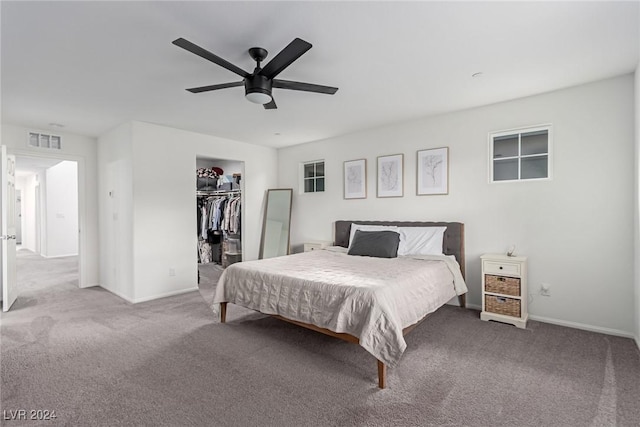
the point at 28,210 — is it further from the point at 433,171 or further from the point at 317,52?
the point at 433,171

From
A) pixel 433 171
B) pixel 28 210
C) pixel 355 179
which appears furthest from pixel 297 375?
pixel 28 210

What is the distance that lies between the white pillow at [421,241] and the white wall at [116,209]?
12.0 feet

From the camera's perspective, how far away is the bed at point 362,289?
86.6 inches

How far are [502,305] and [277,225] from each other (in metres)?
3.85

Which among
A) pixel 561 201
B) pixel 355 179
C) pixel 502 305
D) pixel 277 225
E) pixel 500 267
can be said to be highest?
pixel 355 179

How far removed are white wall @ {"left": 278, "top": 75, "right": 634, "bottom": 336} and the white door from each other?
5.09 m

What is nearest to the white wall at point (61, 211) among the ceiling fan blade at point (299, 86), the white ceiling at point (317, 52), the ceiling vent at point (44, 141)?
the ceiling vent at point (44, 141)

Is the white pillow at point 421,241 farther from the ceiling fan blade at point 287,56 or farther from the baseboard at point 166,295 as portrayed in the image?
the baseboard at point 166,295

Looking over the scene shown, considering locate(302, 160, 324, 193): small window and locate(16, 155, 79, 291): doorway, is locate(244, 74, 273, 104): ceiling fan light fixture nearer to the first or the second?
locate(302, 160, 324, 193): small window

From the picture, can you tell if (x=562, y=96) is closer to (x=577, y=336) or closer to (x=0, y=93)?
(x=577, y=336)

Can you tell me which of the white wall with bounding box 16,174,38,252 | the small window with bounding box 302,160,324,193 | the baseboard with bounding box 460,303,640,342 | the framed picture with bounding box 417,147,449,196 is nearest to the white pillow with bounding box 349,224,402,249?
the framed picture with bounding box 417,147,449,196

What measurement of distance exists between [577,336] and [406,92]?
9.64ft

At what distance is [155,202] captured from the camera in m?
4.44

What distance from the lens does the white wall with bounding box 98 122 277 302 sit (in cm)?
426
